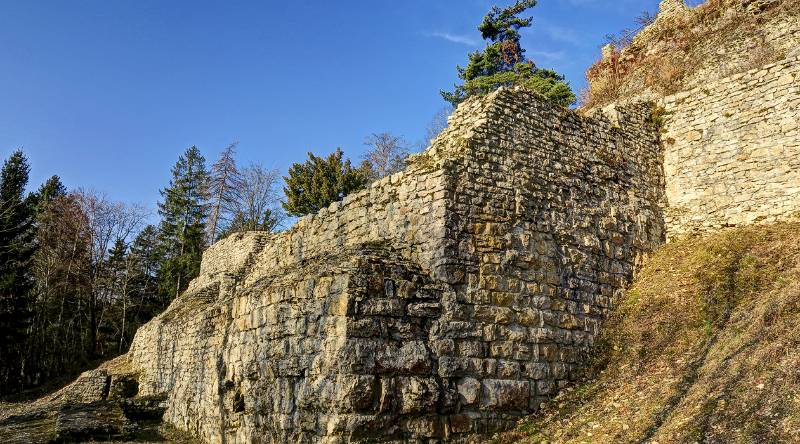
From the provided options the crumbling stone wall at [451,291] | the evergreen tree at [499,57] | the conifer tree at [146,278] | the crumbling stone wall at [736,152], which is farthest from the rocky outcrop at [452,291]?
the conifer tree at [146,278]

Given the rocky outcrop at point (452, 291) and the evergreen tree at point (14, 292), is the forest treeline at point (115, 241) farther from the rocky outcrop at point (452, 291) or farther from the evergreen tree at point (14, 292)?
the rocky outcrop at point (452, 291)

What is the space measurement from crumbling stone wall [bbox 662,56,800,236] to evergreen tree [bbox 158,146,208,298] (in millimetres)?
31863

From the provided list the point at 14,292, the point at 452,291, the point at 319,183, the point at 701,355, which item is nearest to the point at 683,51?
the point at 701,355

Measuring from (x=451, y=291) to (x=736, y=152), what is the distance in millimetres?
6549

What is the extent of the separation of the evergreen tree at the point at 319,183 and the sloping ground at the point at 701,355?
68.7 feet

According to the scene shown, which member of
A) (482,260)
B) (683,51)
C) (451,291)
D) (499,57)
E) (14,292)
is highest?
(499,57)

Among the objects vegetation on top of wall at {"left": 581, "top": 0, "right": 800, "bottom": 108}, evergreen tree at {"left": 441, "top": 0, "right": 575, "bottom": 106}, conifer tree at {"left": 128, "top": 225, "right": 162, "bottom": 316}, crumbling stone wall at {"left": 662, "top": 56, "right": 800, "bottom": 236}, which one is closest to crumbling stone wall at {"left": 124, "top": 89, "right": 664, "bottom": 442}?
crumbling stone wall at {"left": 662, "top": 56, "right": 800, "bottom": 236}

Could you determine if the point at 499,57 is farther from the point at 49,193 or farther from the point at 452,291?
the point at 49,193

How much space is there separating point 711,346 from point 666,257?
10.4 feet

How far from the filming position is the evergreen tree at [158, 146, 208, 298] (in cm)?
3656

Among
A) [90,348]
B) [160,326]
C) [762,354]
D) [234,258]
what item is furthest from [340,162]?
[762,354]

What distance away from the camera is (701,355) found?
6574 mm

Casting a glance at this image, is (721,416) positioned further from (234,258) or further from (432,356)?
→ (234,258)

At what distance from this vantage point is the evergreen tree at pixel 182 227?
36.6 metres
